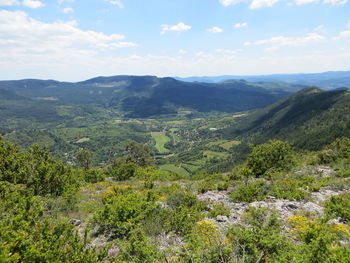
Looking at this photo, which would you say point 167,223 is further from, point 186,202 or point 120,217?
point 186,202

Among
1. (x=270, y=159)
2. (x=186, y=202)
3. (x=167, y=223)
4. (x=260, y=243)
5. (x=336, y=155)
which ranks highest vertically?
(x=260, y=243)

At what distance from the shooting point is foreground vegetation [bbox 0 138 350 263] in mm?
6117

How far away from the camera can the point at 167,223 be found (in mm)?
9969

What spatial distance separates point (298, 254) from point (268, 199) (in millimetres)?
7953

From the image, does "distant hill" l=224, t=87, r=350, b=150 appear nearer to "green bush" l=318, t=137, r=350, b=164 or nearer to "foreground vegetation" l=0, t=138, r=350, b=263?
"green bush" l=318, t=137, r=350, b=164

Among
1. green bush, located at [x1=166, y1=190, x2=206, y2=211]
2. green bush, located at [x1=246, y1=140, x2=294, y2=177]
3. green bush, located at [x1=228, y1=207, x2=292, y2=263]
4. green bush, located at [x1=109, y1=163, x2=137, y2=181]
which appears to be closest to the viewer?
green bush, located at [x1=228, y1=207, x2=292, y2=263]

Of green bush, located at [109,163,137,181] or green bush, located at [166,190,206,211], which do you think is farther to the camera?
green bush, located at [109,163,137,181]

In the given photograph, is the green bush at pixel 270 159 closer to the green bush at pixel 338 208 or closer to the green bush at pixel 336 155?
the green bush at pixel 336 155

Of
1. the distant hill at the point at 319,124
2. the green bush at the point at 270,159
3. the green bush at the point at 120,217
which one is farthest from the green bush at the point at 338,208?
the distant hill at the point at 319,124

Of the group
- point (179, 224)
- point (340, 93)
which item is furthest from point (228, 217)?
point (340, 93)

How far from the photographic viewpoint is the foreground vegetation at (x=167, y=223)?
612 centimetres

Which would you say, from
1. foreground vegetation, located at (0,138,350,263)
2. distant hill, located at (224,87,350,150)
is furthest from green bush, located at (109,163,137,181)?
distant hill, located at (224,87,350,150)

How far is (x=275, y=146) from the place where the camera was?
2416cm

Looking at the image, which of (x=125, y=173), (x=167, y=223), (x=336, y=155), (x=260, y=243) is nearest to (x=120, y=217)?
(x=167, y=223)
